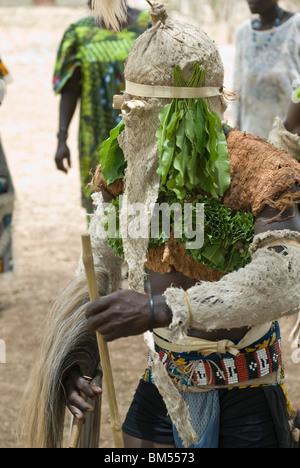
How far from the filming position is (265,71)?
5.45m

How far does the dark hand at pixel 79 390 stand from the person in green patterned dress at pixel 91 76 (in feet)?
9.28

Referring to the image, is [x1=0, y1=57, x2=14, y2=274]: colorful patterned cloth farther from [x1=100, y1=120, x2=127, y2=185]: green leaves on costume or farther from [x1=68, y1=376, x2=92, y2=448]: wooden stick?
[x1=68, y1=376, x2=92, y2=448]: wooden stick

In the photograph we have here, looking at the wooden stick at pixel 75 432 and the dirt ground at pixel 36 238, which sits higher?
the wooden stick at pixel 75 432

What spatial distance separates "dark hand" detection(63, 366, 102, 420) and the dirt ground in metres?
0.21

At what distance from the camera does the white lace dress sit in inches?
211

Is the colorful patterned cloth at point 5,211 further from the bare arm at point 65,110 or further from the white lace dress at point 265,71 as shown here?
the white lace dress at point 265,71

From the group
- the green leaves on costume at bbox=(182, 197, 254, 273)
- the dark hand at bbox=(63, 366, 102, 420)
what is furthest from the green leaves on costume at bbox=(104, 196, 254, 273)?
the dark hand at bbox=(63, 366, 102, 420)

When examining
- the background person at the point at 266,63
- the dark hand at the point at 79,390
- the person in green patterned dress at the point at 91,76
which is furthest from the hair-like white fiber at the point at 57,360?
the background person at the point at 266,63

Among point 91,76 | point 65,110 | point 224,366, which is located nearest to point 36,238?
point 65,110

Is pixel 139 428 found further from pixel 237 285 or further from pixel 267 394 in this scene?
pixel 237 285

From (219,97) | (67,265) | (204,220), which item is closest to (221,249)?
(204,220)

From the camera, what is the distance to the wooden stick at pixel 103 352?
6.62 feet

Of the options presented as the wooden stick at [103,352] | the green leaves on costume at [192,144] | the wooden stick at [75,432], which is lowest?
the wooden stick at [75,432]
